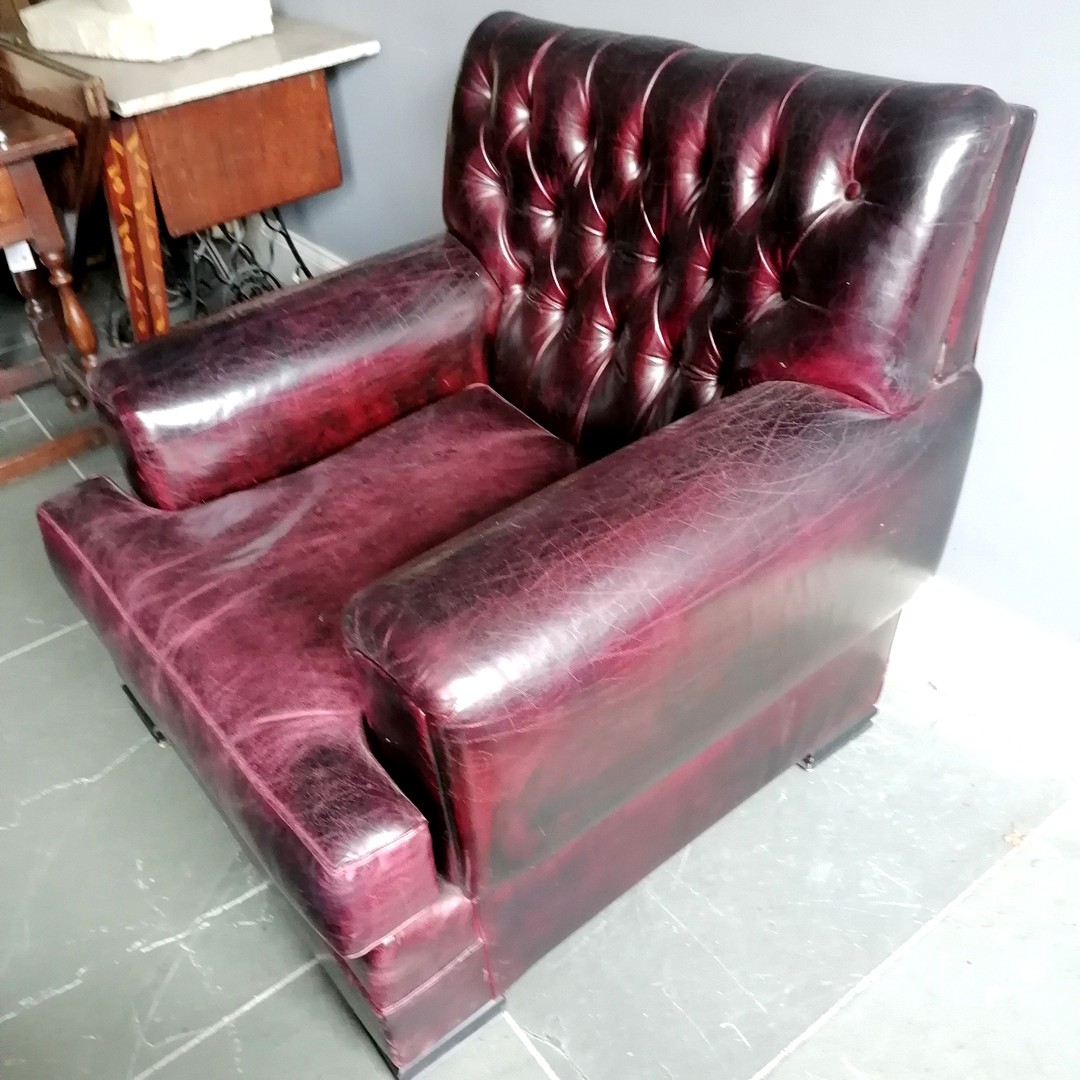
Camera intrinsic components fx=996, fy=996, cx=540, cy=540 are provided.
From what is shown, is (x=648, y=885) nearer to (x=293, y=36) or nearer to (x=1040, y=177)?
(x=1040, y=177)

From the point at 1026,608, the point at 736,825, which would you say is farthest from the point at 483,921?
the point at 1026,608

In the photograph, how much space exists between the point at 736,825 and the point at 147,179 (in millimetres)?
1598

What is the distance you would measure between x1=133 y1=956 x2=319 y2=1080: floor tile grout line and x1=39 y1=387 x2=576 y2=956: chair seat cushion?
12.7 inches

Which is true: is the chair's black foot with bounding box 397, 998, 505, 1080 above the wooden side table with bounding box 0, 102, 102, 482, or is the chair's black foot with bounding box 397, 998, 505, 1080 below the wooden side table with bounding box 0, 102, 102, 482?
below

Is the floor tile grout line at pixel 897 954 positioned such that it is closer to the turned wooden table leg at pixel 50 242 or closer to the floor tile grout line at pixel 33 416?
the turned wooden table leg at pixel 50 242

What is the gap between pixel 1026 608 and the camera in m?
1.31

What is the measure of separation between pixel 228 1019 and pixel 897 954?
2.64 ft

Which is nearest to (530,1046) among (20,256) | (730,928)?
(730,928)

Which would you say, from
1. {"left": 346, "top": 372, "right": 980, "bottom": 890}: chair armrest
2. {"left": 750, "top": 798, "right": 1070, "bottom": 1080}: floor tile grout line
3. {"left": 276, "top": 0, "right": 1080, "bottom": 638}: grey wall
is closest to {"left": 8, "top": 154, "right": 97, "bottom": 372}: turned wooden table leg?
{"left": 276, "top": 0, "right": 1080, "bottom": 638}: grey wall

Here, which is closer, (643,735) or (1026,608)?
(643,735)

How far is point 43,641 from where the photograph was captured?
1.73 m

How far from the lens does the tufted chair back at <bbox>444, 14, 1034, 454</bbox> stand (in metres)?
0.96

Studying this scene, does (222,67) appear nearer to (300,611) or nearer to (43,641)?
(43,641)

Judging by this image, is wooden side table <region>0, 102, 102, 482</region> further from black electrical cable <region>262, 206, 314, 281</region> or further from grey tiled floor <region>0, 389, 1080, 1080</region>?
grey tiled floor <region>0, 389, 1080, 1080</region>
